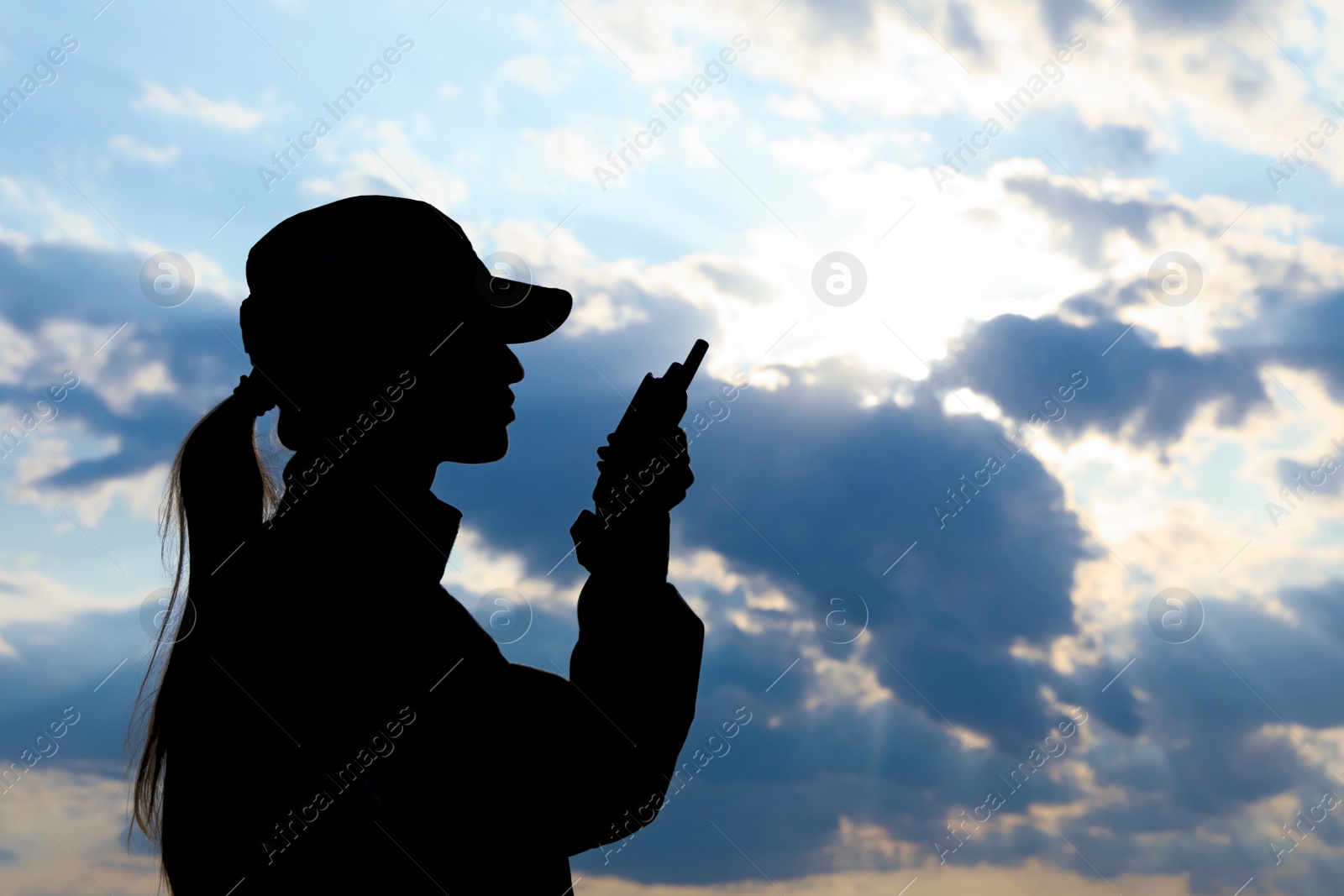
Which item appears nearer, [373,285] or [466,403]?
[373,285]

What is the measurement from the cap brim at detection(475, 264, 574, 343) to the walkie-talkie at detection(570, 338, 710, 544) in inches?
15.7

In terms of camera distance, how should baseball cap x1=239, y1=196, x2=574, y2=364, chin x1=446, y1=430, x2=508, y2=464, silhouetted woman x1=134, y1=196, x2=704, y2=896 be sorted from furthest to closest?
chin x1=446, y1=430, x2=508, y2=464, baseball cap x1=239, y1=196, x2=574, y2=364, silhouetted woman x1=134, y1=196, x2=704, y2=896

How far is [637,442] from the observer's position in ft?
10.7

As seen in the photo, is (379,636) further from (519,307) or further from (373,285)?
(519,307)

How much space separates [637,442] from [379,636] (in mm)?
934

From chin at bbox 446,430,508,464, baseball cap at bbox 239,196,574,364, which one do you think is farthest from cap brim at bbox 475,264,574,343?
chin at bbox 446,430,508,464

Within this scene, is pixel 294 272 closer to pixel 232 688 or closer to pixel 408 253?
pixel 408 253

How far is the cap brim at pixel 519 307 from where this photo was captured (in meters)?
3.29

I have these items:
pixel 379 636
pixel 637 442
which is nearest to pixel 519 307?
pixel 637 442

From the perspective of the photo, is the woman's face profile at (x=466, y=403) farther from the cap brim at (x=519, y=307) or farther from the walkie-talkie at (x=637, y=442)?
the walkie-talkie at (x=637, y=442)

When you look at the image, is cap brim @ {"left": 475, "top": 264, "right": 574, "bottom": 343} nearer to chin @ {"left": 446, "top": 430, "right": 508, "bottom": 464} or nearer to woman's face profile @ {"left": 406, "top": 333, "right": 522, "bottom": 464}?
woman's face profile @ {"left": 406, "top": 333, "right": 522, "bottom": 464}

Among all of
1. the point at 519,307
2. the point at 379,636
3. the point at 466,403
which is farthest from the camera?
the point at 519,307

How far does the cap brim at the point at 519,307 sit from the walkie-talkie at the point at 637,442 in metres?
0.40

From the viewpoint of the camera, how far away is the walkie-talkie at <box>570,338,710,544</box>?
10.7 ft
